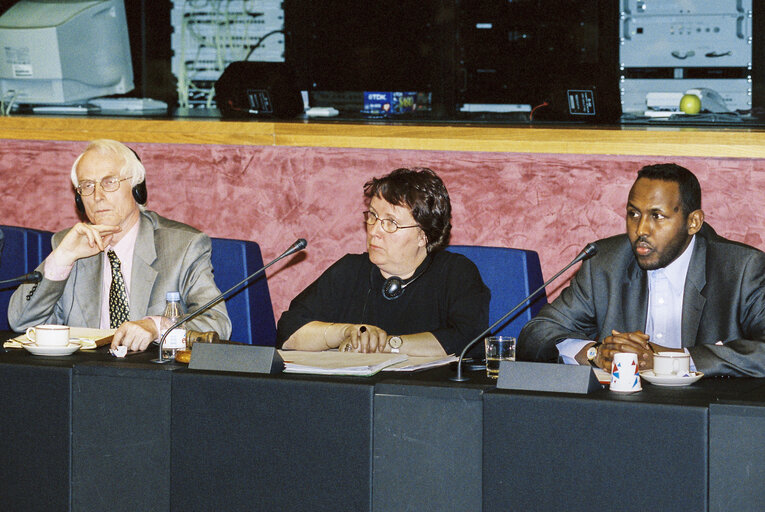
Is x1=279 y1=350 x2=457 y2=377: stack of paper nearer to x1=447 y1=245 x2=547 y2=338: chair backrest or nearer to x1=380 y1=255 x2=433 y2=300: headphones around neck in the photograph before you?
x1=380 y1=255 x2=433 y2=300: headphones around neck

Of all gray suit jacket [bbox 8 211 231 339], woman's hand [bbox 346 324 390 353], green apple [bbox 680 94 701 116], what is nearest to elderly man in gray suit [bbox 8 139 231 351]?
gray suit jacket [bbox 8 211 231 339]

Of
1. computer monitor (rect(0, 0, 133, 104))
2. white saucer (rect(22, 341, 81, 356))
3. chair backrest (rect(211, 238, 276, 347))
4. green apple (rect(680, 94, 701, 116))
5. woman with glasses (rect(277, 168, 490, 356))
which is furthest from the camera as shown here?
computer monitor (rect(0, 0, 133, 104))

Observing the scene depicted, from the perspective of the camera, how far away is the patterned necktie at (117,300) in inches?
104

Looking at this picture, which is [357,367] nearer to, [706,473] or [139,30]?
[706,473]

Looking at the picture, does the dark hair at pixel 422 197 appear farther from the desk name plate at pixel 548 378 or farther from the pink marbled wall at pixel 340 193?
the desk name plate at pixel 548 378

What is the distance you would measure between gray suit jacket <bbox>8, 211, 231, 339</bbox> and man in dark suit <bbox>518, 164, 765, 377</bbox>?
834 millimetres

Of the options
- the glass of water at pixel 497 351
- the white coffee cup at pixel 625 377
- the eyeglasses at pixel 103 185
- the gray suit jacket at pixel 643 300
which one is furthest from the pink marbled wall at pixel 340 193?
the white coffee cup at pixel 625 377

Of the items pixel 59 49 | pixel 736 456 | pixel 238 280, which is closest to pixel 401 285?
pixel 238 280

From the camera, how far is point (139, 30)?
527cm

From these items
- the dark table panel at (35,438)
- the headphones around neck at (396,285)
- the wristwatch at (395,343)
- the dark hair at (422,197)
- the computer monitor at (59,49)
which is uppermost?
the computer monitor at (59,49)

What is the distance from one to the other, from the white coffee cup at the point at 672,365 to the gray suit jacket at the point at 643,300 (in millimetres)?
321

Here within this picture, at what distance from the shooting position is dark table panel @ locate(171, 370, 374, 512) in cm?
171

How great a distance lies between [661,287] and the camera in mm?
2416

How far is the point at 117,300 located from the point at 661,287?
1358 millimetres
